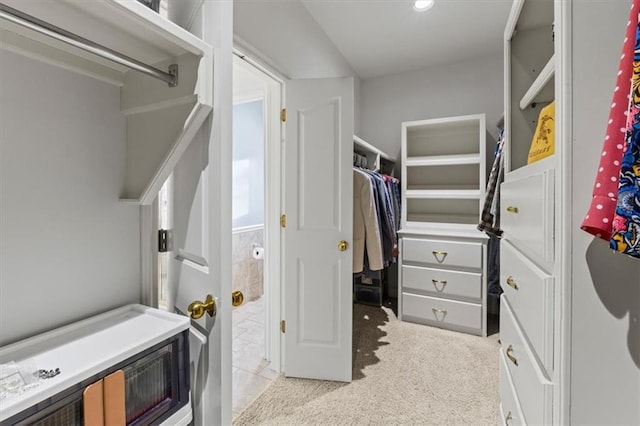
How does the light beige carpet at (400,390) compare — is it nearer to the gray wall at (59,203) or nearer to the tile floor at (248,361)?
the tile floor at (248,361)

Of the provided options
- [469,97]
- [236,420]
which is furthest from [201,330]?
[469,97]

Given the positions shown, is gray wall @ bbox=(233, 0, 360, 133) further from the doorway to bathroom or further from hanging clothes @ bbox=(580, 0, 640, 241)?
hanging clothes @ bbox=(580, 0, 640, 241)

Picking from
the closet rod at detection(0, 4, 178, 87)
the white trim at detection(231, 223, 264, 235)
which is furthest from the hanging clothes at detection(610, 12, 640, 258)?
the white trim at detection(231, 223, 264, 235)

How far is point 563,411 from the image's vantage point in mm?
641

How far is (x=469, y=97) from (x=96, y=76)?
3185 millimetres

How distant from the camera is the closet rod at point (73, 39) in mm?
546

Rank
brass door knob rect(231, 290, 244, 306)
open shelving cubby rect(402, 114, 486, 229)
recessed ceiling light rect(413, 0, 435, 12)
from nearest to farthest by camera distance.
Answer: brass door knob rect(231, 290, 244, 306)
recessed ceiling light rect(413, 0, 435, 12)
open shelving cubby rect(402, 114, 486, 229)

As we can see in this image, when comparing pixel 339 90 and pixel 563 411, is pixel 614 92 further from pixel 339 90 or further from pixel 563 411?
pixel 339 90

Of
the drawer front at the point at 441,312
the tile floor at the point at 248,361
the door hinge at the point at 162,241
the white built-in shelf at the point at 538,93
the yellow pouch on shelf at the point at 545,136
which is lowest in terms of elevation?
the tile floor at the point at 248,361

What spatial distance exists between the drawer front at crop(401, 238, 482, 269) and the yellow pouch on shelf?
162 cm

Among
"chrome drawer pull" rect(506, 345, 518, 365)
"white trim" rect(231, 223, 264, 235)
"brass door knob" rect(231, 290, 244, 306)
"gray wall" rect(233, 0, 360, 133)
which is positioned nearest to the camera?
"brass door knob" rect(231, 290, 244, 306)

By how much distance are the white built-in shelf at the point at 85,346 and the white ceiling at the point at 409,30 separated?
2.23 m

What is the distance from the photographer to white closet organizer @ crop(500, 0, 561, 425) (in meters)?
0.70

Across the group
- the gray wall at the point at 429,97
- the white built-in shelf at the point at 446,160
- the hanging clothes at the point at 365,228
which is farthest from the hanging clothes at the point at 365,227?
the gray wall at the point at 429,97
